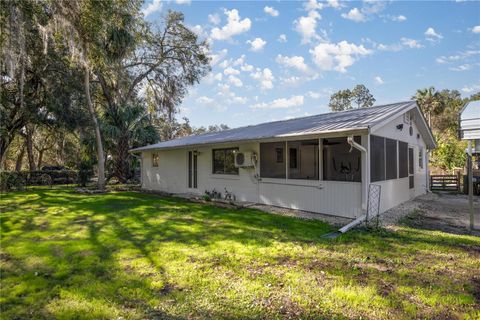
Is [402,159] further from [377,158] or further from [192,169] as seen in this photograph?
[192,169]

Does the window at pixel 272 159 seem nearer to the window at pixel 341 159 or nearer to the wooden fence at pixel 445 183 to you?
the window at pixel 341 159

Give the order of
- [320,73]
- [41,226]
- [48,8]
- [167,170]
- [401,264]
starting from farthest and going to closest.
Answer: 1. [320,73]
2. [167,170]
3. [48,8]
4. [41,226]
5. [401,264]

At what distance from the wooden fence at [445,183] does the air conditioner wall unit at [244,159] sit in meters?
10.5

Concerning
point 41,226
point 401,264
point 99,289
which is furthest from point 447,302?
point 41,226

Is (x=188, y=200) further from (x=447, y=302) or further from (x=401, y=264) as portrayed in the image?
(x=447, y=302)

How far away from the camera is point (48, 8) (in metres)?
11.4

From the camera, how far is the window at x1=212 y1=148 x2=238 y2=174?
1024 cm

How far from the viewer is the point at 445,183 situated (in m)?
13.6

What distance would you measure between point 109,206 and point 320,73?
13.6 meters

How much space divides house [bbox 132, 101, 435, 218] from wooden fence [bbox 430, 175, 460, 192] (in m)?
2.14

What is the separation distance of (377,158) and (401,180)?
108 inches

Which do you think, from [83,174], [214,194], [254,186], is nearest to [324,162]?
[254,186]

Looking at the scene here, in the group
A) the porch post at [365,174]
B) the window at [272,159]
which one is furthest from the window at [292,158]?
the porch post at [365,174]

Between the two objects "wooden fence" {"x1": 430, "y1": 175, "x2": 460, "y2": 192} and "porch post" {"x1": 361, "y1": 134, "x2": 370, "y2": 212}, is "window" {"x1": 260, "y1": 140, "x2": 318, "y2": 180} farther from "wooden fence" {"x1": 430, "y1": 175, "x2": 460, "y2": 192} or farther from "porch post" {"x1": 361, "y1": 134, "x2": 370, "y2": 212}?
"wooden fence" {"x1": 430, "y1": 175, "x2": 460, "y2": 192}
